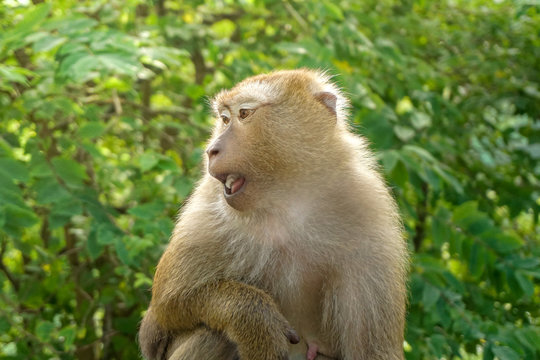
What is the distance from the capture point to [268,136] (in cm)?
262

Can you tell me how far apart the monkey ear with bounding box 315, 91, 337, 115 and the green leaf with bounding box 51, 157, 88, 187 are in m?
1.44

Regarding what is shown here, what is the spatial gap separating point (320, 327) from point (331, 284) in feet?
0.68

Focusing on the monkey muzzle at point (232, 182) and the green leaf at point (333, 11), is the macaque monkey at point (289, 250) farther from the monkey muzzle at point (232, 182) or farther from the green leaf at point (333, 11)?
the green leaf at point (333, 11)

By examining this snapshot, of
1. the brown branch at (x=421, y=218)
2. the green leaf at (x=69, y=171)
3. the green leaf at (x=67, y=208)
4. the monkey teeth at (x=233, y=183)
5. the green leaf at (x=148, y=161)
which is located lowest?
the brown branch at (x=421, y=218)

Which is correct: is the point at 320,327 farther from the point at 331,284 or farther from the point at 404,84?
the point at 404,84

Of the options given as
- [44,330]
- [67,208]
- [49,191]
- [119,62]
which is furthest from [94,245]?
[119,62]

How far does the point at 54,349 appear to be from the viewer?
3.90 m

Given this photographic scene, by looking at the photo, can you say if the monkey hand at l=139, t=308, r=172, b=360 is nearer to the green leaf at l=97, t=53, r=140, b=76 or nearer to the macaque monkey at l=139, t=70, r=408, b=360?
the macaque monkey at l=139, t=70, r=408, b=360

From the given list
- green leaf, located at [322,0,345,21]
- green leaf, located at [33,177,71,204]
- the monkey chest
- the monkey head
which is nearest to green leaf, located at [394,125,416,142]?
green leaf, located at [322,0,345,21]

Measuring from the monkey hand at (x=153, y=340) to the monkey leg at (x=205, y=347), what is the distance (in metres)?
0.26

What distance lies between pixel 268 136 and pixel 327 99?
42 cm

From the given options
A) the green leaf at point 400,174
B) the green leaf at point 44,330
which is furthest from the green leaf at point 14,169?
the green leaf at point 400,174

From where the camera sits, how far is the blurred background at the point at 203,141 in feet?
11.6

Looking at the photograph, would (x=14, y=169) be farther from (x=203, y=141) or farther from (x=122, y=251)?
(x=203, y=141)
